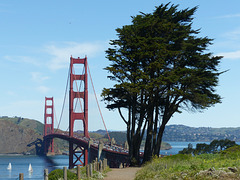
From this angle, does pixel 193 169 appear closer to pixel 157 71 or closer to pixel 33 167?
pixel 157 71

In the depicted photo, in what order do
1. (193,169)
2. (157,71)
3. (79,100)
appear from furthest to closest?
(79,100), (157,71), (193,169)

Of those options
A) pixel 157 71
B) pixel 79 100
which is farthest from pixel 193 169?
pixel 79 100

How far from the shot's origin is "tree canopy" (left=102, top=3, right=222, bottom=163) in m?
35.0

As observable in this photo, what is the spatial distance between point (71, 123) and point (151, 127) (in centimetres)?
6989

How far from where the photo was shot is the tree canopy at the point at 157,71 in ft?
115

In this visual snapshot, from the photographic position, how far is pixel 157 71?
36.7m

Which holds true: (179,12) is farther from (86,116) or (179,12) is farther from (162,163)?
(86,116)

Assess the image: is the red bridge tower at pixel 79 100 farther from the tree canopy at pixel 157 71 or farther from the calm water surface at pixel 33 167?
the tree canopy at pixel 157 71

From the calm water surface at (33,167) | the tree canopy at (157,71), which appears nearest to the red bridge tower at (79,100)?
the calm water surface at (33,167)

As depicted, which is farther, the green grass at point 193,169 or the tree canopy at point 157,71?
the tree canopy at point 157,71

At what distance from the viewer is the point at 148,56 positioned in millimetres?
35781

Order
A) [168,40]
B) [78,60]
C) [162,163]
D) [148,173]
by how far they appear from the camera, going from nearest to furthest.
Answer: [148,173], [162,163], [168,40], [78,60]

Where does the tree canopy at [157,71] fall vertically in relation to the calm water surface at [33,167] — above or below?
above

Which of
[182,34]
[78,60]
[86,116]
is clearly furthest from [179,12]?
[78,60]
